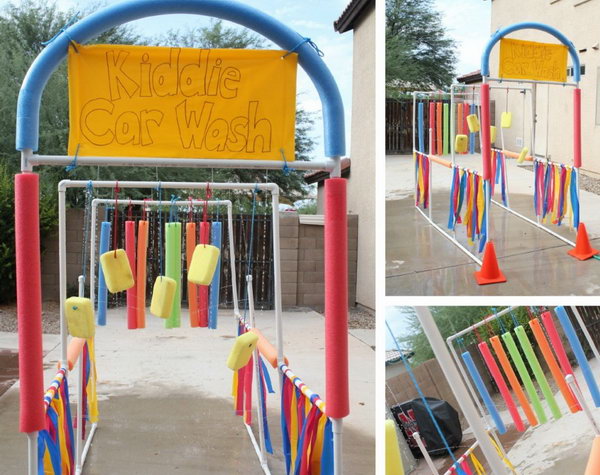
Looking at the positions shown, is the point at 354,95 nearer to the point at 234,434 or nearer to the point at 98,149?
the point at 234,434

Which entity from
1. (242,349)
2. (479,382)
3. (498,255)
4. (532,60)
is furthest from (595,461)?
(532,60)

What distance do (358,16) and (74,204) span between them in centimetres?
572

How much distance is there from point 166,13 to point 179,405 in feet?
11.1

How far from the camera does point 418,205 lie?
6.62 meters

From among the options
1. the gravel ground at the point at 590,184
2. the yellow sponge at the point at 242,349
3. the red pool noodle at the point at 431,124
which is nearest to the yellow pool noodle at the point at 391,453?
the yellow sponge at the point at 242,349

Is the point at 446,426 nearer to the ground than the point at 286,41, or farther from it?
nearer to the ground

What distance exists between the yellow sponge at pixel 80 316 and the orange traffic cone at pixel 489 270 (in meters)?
2.76

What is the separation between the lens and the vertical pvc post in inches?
77.5

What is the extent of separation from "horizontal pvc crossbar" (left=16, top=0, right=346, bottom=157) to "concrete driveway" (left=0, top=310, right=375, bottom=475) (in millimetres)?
2253

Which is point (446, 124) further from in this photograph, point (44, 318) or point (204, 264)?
point (44, 318)

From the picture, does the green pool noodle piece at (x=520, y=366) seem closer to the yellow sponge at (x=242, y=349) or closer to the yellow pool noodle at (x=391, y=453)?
the yellow pool noodle at (x=391, y=453)

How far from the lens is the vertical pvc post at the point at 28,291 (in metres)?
1.97

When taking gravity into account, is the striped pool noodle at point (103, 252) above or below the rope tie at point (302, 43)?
below

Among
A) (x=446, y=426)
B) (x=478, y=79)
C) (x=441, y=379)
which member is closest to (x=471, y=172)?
(x=441, y=379)
